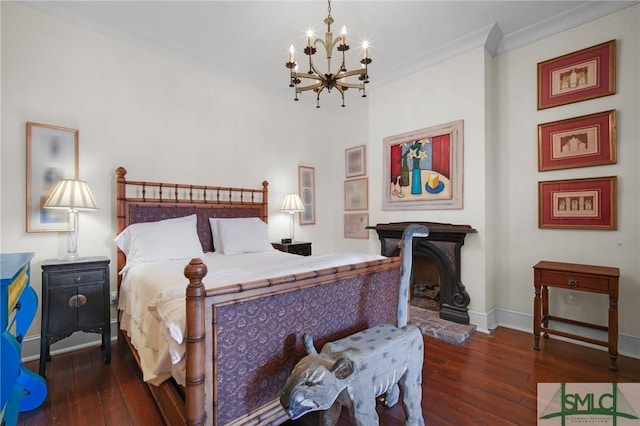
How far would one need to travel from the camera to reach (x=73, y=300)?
221 cm

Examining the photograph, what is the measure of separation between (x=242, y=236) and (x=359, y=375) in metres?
2.30

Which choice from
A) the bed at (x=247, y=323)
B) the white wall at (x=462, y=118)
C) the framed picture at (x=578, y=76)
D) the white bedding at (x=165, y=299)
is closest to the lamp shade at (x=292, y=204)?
the white wall at (x=462, y=118)

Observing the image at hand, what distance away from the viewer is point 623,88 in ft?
8.09

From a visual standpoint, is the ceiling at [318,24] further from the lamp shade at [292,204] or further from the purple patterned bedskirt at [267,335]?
the purple patterned bedskirt at [267,335]

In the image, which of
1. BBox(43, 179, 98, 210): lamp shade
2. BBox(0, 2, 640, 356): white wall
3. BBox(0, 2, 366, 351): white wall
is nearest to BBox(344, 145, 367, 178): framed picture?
BBox(0, 2, 640, 356): white wall

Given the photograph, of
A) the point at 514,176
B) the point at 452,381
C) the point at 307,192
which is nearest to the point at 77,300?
the point at 452,381

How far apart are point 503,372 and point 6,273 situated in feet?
10.4

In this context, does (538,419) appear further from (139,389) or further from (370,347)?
(139,389)

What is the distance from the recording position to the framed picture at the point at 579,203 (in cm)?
251

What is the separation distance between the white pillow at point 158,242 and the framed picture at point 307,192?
1982 millimetres

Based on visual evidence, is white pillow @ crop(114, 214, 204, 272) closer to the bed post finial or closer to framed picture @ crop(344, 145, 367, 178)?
the bed post finial

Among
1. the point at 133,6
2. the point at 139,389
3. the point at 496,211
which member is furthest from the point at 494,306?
the point at 133,6

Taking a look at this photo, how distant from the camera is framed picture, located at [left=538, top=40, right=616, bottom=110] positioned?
8.28ft

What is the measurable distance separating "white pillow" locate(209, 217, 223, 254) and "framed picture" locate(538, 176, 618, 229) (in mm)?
3422
